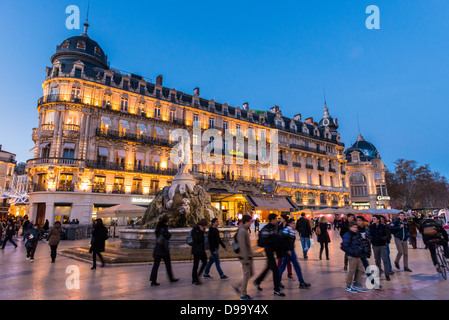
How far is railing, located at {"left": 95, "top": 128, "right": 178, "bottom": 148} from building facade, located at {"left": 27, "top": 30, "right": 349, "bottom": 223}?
0.10 meters

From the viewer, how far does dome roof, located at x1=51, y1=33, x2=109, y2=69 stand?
2917cm

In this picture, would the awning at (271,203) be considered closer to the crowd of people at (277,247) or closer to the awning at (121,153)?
the awning at (121,153)

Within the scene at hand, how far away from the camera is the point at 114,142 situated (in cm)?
2823

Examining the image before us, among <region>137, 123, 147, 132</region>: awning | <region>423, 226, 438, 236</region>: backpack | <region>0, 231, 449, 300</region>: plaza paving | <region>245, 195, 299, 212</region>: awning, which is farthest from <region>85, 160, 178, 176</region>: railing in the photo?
<region>423, 226, 438, 236</region>: backpack

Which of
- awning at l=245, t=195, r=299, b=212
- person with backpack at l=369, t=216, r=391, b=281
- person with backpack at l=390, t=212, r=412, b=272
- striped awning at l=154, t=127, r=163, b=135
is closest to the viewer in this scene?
person with backpack at l=369, t=216, r=391, b=281

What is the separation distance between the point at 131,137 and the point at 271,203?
17.2 meters

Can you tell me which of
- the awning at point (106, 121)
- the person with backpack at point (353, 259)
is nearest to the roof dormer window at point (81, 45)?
the awning at point (106, 121)

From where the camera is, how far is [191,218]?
12.0 meters

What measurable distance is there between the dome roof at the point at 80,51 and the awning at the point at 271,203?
75.6 feet

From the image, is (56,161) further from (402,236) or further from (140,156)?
(402,236)

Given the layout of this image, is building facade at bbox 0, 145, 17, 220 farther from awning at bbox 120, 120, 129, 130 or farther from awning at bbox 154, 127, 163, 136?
awning at bbox 154, 127, 163, 136

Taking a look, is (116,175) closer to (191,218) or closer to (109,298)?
(191,218)

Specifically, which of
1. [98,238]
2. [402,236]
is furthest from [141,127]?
[402,236]

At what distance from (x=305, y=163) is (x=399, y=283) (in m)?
37.7
